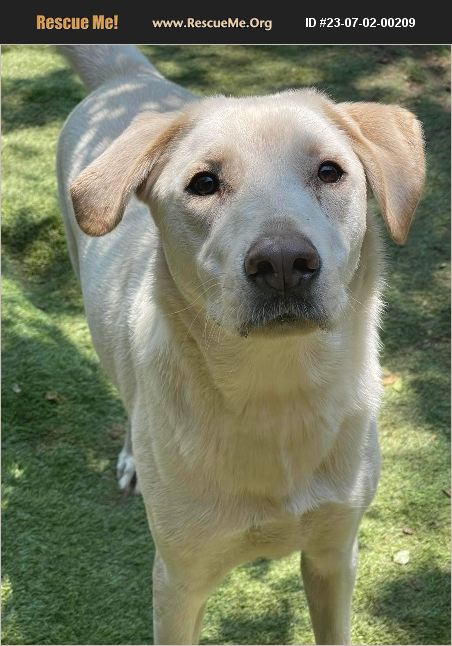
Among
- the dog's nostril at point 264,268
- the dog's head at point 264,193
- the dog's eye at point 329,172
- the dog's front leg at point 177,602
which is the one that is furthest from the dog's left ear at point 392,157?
the dog's front leg at point 177,602

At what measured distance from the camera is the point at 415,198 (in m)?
3.07

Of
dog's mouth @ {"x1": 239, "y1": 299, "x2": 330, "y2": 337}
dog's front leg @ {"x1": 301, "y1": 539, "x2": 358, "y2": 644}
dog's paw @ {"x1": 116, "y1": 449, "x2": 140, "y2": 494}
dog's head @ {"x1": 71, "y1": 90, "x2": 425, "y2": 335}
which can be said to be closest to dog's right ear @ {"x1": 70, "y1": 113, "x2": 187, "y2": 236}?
dog's head @ {"x1": 71, "y1": 90, "x2": 425, "y2": 335}

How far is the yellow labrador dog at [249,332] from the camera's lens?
2.81 meters

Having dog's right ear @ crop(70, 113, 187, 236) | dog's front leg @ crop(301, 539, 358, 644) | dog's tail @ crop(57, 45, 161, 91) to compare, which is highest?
dog's tail @ crop(57, 45, 161, 91)

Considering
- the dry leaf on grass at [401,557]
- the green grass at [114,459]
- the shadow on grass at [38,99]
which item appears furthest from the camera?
the shadow on grass at [38,99]

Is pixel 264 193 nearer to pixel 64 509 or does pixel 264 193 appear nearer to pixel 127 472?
pixel 127 472

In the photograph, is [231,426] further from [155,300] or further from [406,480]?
[406,480]

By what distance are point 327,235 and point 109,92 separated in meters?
2.54

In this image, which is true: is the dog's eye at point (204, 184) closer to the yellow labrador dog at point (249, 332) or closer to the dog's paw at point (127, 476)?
the yellow labrador dog at point (249, 332)

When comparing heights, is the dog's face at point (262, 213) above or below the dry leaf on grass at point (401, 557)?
above

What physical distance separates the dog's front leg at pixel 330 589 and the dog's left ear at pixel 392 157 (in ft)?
4.08

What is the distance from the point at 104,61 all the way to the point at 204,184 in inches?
99.8

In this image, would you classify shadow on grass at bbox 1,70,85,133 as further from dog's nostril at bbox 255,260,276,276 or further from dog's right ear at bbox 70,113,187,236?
dog's nostril at bbox 255,260,276,276

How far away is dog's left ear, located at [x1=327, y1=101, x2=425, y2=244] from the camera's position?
10.00 ft
